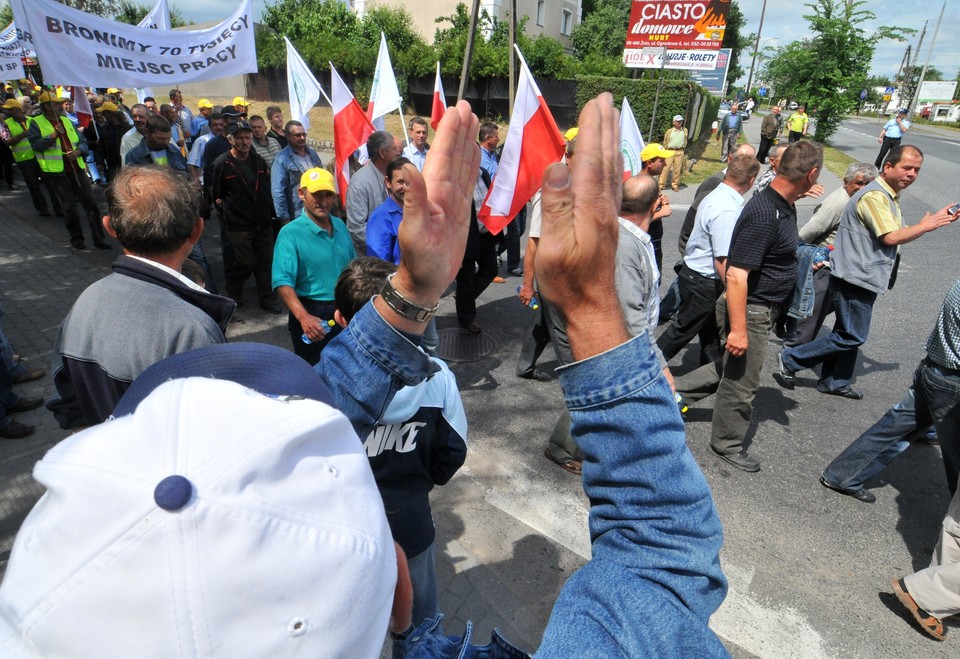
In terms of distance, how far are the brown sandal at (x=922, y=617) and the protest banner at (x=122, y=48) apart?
6579 mm

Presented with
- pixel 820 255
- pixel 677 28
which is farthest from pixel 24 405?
pixel 677 28

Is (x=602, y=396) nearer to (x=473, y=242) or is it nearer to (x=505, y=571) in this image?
(x=505, y=571)

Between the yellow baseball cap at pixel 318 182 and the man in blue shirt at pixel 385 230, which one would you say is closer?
the yellow baseball cap at pixel 318 182

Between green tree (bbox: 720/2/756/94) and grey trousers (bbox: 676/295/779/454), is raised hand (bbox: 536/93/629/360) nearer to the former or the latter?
grey trousers (bbox: 676/295/779/454)

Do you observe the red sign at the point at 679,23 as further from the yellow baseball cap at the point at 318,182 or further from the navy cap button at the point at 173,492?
the navy cap button at the point at 173,492

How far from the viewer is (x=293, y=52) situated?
21.3ft

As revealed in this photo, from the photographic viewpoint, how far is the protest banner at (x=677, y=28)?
55.3ft

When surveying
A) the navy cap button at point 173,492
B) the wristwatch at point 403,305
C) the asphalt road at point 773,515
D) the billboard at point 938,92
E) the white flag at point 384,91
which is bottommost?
the asphalt road at point 773,515

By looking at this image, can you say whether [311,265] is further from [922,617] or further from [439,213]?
[922,617]

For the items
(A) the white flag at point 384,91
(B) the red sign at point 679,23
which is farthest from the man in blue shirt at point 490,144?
(B) the red sign at point 679,23

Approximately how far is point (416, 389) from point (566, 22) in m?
42.5

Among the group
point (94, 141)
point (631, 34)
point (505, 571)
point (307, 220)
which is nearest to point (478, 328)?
point (307, 220)

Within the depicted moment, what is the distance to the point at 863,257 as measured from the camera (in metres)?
4.24

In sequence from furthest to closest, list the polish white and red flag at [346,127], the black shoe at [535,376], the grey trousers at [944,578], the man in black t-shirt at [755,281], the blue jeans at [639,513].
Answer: the polish white and red flag at [346,127] → the black shoe at [535,376] → the man in black t-shirt at [755,281] → the grey trousers at [944,578] → the blue jeans at [639,513]
